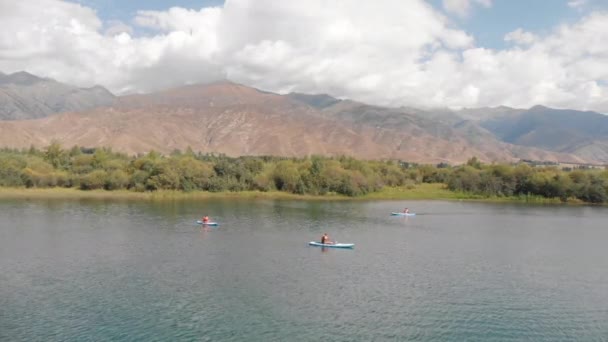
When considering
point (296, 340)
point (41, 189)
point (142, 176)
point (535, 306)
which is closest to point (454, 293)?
point (535, 306)

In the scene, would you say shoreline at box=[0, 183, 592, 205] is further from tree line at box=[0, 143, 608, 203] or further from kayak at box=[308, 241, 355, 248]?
kayak at box=[308, 241, 355, 248]

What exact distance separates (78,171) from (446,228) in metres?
116

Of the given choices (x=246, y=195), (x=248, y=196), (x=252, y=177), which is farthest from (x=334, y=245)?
(x=252, y=177)

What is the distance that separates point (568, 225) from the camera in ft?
351

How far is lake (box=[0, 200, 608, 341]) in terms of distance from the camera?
40625 millimetres

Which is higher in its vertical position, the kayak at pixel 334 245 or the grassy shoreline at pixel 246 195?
the grassy shoreline at pixel 246 195

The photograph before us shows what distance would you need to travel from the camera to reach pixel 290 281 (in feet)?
177

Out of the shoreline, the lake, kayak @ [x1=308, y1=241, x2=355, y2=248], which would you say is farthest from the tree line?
kayak @ [x1=308, y1=241, x2=355, y2=248]

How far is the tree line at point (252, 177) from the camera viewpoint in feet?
492

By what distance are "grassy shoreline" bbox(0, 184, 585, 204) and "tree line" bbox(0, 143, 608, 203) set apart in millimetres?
3176

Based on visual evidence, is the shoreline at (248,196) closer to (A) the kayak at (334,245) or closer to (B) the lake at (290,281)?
(B) the lake at (290,281)

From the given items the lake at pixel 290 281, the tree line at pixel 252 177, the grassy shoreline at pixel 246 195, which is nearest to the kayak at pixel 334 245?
the lake at pixel 290 281

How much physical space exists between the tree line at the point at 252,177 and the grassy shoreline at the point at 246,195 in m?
3.18

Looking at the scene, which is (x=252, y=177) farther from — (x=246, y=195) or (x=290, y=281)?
(x=290, y=281)
